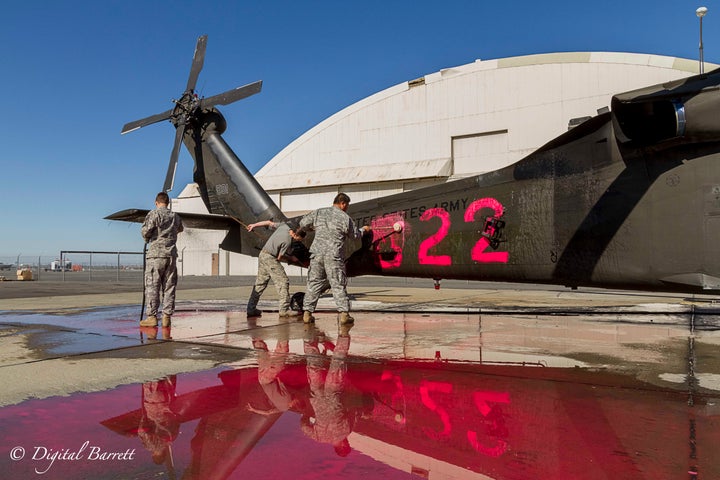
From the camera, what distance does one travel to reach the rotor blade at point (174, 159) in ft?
33.0

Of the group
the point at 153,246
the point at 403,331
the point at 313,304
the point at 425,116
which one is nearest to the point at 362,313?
the point at 313,304

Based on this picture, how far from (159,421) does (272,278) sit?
4.88 m

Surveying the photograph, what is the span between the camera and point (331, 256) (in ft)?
21.4

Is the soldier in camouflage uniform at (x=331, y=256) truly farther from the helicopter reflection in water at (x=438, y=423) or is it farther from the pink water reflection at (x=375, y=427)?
the pink water reflection at (x=375, y=427)

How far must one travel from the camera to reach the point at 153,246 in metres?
6.38

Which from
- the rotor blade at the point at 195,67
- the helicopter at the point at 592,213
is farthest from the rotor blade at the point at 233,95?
the helicopter at the point at 592,213

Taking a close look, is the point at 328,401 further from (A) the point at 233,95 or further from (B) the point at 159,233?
(A) the point at 233,95

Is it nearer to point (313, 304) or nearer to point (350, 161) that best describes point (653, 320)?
point (313, 304)

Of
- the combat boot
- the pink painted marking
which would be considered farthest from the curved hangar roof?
the combat boot

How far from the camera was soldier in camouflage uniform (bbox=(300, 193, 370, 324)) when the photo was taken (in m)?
6.44

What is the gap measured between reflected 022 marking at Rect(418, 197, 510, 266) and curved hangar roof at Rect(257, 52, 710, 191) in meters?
21.4

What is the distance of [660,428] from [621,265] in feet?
10.3

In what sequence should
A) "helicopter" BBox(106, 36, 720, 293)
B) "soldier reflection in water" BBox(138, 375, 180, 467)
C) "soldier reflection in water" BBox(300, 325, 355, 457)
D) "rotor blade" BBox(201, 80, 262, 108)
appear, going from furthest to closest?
"rotor blade" BBox(201, 80, 262, 108)
"helicopter" BBox(106, 36, 720, 293)
"soldier reflection in water" BBox(300, 325, 355, 457)
"soldier reflection in water" BBox(138, 375, 180, 467)

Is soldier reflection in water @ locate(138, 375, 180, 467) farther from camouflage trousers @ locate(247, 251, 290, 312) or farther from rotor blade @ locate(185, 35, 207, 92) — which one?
rotor blade @ locate(185, 35, 207, 92)
